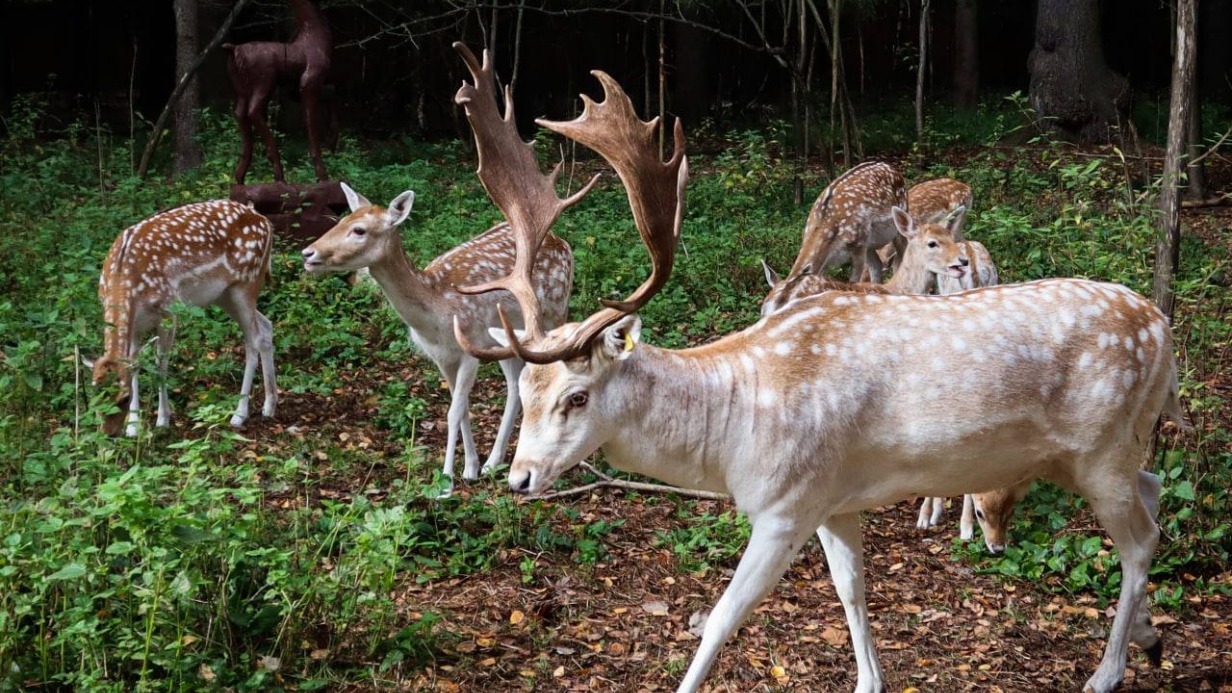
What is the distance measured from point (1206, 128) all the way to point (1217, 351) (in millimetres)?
9966

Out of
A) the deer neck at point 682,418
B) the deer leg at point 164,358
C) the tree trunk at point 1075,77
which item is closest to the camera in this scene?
the deer neck at point 682,418

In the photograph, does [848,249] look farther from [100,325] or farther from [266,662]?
[266,662]

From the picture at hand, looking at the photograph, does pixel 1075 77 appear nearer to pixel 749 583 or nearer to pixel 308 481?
pixel 308 481

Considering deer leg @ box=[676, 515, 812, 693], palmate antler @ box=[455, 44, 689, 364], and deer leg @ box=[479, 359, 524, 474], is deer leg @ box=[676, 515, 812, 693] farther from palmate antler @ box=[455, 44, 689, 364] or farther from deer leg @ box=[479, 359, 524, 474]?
deer leg @ box=[479, 359, 524, 474]

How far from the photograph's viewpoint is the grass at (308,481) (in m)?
4.10

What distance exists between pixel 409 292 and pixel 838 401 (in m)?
3.59

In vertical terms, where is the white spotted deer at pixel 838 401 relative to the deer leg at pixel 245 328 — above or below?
above

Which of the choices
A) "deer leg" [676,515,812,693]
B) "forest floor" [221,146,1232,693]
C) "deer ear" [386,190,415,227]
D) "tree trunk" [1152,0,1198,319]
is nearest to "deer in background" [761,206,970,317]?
"forest floor" [221,146,1232,693]

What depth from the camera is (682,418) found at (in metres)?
4.18

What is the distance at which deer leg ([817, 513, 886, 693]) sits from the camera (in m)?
4.49

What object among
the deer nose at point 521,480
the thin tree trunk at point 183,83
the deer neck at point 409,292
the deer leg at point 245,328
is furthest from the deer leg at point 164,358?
the thin tree trunk at point 183,83

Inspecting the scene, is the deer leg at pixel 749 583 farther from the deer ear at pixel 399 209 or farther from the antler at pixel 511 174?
the deer ear at pixel 399 209

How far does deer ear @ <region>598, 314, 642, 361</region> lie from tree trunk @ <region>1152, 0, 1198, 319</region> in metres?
3.04

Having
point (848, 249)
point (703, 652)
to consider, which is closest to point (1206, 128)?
point (848, 249)
